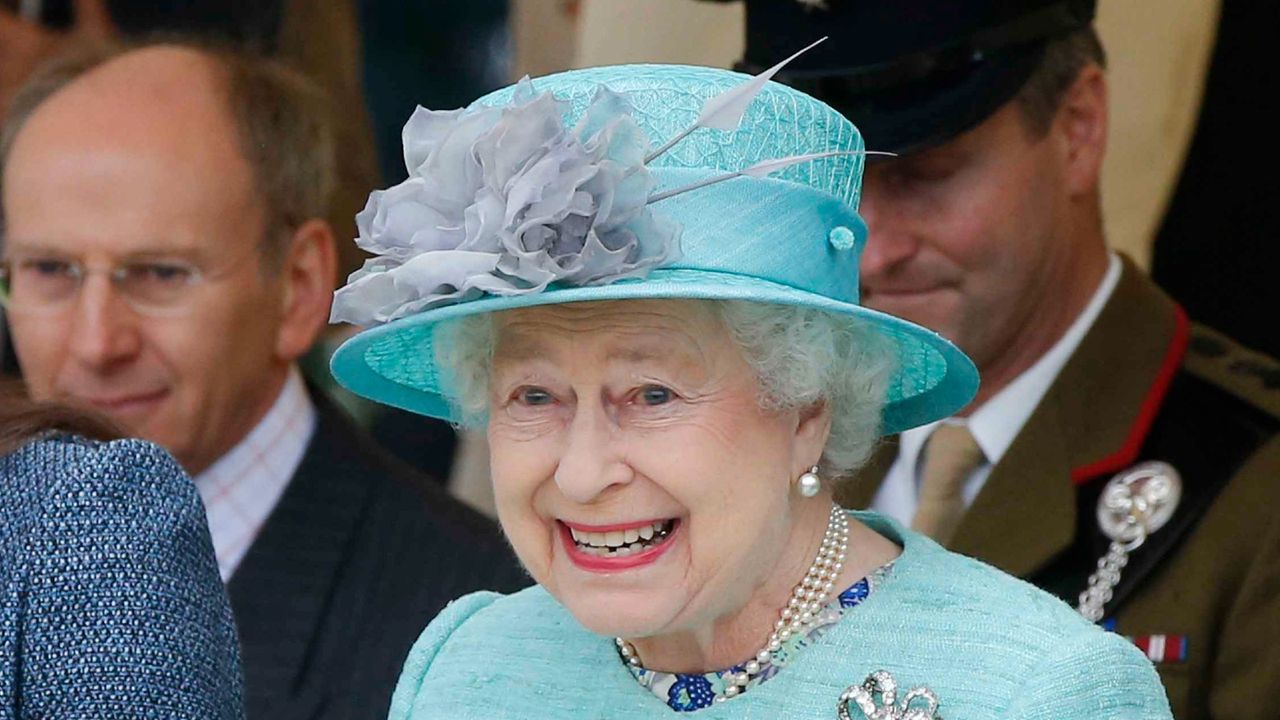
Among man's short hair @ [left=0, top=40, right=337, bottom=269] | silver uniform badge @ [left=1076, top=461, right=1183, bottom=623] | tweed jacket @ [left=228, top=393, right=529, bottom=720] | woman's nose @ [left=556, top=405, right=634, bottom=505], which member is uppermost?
woman's nose @ [left=556, top=405, right=634, bottom=505]

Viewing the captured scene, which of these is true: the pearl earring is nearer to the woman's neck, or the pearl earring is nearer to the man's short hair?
the woman's neck

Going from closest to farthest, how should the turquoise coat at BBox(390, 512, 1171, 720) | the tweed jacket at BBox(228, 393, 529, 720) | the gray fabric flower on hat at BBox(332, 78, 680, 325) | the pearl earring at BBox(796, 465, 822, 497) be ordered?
the gray fabric flower on hat at BBox(332, 78, 680, 325) → the turquoise coat at BBox(390, 512, 1171, 720) → the pearl earring at BBox(796, 465, 822, 497) → the tweed jacket at BBox(228, 393, 529, 720)

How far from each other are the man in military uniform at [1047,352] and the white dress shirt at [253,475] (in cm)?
106

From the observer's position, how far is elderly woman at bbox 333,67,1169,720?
206 cm

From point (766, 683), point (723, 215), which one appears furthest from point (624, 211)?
point (766, 683)

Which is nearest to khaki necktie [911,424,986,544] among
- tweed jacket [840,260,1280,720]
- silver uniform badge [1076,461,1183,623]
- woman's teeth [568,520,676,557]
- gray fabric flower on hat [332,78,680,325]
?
tweed jacket [840,260,1280,720]

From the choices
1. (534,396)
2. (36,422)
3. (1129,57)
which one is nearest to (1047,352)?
(1129,57)

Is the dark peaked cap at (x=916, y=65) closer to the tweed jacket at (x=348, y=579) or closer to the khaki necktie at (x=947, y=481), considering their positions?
the khaki necktie at (x=947, y=481)

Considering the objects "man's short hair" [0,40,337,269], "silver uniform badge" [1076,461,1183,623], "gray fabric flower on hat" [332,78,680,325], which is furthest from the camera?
"man's short hair" [0,40,337,269]

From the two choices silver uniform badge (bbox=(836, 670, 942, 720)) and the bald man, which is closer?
silver uniform badge (bbox=(836, 670, 942, 720))

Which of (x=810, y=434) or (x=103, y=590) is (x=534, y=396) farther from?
(x=103, y=590)

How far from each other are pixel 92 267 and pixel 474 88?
1517 millimetres

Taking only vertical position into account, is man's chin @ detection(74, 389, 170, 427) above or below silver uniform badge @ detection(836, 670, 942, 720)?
below

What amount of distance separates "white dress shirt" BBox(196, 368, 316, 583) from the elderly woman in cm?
146
